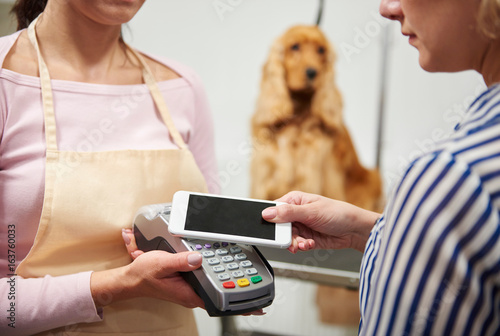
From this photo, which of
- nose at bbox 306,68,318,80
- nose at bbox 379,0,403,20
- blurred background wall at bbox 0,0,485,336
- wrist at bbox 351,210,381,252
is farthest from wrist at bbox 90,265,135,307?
nose at bbox 306,68,318,80

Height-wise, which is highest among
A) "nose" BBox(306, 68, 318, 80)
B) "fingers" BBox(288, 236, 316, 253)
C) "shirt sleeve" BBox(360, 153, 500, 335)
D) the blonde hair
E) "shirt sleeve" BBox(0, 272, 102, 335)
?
the blonde hair

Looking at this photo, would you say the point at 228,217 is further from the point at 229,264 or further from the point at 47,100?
the point at 47,100

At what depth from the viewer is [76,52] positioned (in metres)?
0.68

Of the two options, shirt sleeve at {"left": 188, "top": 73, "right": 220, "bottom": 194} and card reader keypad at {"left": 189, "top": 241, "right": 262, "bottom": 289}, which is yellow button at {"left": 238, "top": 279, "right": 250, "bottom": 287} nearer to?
card reader keypad at {"left": 189, "top": 241, "right": 262, "bottom": 289}

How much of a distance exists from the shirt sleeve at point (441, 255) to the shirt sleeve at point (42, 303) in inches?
16.5

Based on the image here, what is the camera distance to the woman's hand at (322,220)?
0.58m

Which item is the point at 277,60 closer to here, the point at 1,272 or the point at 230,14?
the point at 230,14

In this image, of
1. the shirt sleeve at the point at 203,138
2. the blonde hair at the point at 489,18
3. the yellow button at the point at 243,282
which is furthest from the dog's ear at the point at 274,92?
the blonde hair at the point at 489,18

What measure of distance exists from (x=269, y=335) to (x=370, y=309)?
3.18ft

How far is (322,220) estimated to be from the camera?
2.03 ft

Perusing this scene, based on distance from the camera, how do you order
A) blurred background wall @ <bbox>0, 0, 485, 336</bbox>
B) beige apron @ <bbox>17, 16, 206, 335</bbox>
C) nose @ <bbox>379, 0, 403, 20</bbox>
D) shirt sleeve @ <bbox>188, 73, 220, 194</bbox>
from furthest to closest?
blurred background wall @ <bbox>0, 0, 485, 336</bbox>
shirt sleeve @ <bbox>188, 73, 220, 194</bbox>
beige apron @ <bbox>17, 16, 206, 335</bbox>
nose @ <bbox>379, 0, 403, 20</bbox>

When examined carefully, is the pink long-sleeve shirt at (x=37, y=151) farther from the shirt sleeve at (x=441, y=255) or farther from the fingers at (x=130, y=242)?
the shirt sleeve at (x=441, y=255)

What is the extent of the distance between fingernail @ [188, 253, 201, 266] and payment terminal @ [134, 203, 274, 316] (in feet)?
0.05

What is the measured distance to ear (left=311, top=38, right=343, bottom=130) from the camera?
3.57 ft
